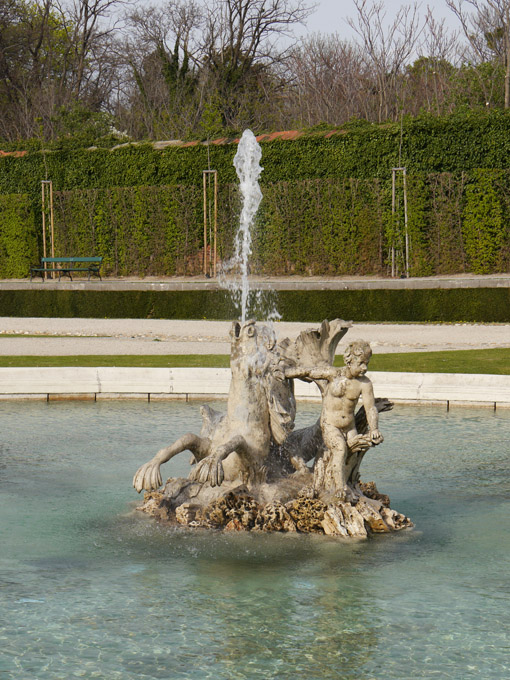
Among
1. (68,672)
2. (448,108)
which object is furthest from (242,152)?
(68,672)

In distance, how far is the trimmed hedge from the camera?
20.0 metres

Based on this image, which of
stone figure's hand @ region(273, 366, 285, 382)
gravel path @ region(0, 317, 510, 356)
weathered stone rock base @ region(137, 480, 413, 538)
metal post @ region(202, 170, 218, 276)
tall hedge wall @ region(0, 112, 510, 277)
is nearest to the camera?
weathered stone rock base @ region(137, 480, 413, 538)

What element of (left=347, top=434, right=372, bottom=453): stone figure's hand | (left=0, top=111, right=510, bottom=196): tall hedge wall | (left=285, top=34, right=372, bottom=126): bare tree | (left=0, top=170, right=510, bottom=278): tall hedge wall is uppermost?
(left=285, top=34, right=372, bottom=126): bare tree

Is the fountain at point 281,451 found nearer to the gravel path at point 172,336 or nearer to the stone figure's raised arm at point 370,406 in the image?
the stone figure's raised arm at point 370,406

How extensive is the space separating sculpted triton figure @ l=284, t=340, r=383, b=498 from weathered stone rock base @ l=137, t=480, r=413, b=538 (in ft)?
0.44

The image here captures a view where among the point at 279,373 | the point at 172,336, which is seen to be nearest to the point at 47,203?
the point at 172,336

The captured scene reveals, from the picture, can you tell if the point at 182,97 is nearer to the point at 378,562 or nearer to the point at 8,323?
the point at 8,323

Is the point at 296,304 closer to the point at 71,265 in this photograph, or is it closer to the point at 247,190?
the point at 247,190

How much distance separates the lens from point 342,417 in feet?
18.9

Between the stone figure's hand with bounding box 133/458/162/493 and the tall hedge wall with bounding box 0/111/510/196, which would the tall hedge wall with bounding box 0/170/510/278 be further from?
the stone figure's hand with bounding box 133/458/162/493

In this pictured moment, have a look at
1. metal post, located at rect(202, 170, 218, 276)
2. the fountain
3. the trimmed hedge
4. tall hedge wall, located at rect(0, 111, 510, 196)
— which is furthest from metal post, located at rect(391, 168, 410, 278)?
the fountain

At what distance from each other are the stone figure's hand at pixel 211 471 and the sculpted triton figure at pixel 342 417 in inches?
28.7

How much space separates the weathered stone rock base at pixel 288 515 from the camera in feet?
18.1

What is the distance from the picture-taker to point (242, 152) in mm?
27672
